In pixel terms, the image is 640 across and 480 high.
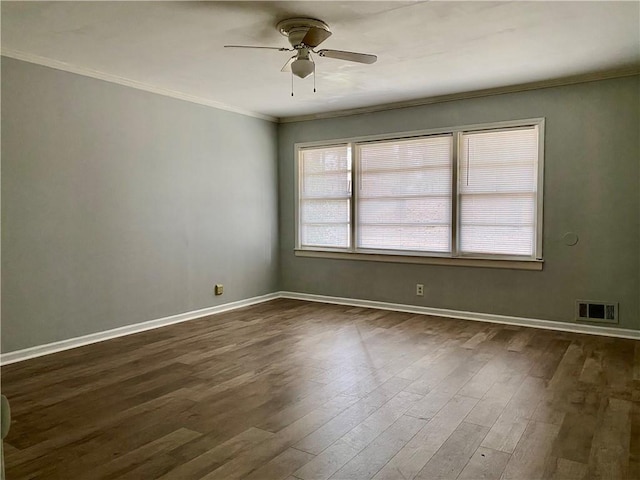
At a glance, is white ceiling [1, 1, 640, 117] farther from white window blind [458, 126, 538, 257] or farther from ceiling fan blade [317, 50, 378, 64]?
white window blind [458, 126, 538, 257]

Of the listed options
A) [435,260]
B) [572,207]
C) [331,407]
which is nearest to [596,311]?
[572,207]

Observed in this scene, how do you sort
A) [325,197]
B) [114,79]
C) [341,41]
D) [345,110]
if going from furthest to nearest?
[325,197], [345,110], [114,79], [341,41]

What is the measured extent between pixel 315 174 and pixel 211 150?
59.0 inches

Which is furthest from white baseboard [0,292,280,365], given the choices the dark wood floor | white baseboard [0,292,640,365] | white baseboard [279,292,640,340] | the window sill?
the window sill

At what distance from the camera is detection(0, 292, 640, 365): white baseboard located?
13.7 feet

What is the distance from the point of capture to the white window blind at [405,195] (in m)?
5.55

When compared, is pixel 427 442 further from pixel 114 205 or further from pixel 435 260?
pixel 114 205

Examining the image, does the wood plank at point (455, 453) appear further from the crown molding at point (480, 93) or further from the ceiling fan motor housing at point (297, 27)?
the crown molding at point (480, 93)

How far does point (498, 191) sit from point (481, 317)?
55.2 inches

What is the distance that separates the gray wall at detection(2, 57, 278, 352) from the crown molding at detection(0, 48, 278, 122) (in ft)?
0.19

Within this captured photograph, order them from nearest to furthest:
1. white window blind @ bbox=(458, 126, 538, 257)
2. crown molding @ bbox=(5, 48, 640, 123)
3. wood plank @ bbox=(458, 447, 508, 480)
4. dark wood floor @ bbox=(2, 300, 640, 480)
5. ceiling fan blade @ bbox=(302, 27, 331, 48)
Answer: wood plank @ bbox=(458, 447, 508, 480) < dark wood floor @ bbox=(2, 300, 640, 480) < ceiling fan blade @ bbox=(302, 27, 331, 48) < crown molding @ bbox=(5, 48, 640, 123) < white window blind @ bbox=(458, 126, 538, 257)

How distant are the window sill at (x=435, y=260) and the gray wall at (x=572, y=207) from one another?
66 millimetres

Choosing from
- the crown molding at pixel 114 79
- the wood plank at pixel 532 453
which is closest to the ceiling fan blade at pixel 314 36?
the crown molding at pixel 114 79

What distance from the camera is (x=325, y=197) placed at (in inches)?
256
